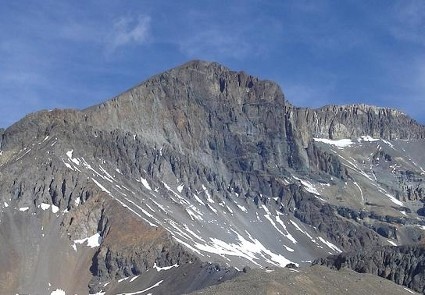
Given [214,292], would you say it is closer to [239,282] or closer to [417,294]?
[239,282]

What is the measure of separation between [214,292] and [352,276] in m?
34.7

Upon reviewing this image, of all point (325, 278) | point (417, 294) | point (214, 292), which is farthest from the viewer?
point (417, 294)

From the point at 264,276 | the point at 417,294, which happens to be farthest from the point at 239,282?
the point at 417,294

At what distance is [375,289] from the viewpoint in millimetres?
176625

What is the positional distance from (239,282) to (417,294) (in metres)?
42.8

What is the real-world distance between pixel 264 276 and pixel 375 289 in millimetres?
23553

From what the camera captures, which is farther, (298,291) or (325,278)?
(325,278)

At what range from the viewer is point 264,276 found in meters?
171

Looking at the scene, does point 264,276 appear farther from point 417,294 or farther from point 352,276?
point 417,294

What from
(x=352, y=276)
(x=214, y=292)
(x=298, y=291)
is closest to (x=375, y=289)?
(x=352, y=276)

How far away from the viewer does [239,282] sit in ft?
557

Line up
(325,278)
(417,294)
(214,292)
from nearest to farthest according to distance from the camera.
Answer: (214,292)
(325,278)
(417,294)

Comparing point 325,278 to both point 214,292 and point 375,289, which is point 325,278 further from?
point 214,292

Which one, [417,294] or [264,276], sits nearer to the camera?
[264,276]
